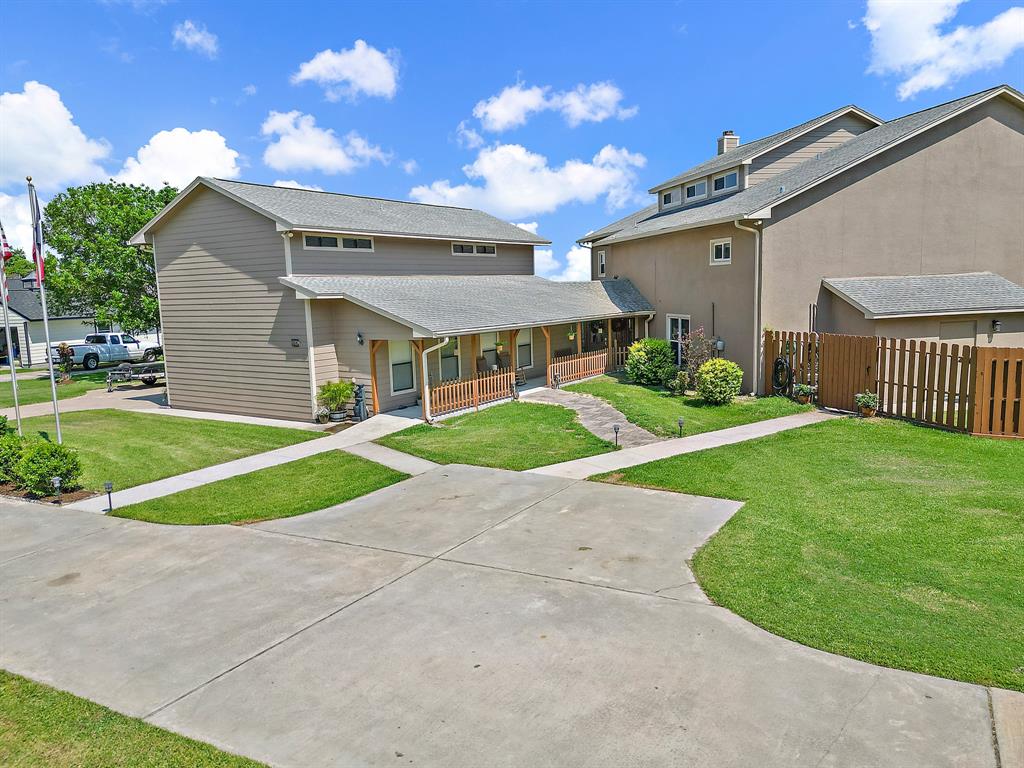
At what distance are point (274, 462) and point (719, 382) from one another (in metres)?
11.9

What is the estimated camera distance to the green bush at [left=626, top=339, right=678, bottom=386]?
21250mm

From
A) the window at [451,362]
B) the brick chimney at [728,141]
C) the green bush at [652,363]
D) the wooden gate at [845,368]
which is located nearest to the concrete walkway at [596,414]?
the window at [451,362]

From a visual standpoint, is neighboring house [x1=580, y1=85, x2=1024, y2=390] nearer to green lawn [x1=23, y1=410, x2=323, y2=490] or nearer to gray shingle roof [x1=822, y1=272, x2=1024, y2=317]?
gray shingle roof [x1=822, y1=272, x2=1024, y2=317]

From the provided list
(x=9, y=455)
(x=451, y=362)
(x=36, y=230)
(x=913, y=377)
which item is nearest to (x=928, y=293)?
(x=913, y=377)

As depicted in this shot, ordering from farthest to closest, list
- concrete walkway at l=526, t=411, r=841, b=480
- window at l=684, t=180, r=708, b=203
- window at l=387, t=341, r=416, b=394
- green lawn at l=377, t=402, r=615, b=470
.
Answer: window at l=684, t=180, r=708, b=203, window at l=387, t=341, r=416, b=394, green lawn at l=377, t=402, r=615, b=470, concrete walkway at l=526, t=411, r=841, b=480

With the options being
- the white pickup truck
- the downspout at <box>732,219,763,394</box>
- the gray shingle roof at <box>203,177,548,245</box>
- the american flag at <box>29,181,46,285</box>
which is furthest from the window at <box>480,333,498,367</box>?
the white pickup truck

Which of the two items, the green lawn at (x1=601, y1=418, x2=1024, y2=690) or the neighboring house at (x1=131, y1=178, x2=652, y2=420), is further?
the neighboring house at (x1=131, y1=178, x2=652, y2=420)

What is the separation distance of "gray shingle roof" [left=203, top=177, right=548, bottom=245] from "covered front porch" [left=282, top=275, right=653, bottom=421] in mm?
1583

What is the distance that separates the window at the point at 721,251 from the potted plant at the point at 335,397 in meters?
11.9

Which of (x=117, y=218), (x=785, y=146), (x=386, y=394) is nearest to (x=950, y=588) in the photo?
(x=386, y=394)

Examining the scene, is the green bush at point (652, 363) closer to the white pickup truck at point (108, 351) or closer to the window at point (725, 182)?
the window at point (725, 182)

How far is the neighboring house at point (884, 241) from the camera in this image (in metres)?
18.2

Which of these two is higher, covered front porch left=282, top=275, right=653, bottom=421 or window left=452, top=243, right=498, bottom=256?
window left=452, top=243, right=498, bottom=256

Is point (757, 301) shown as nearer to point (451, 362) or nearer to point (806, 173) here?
point (806, 173)
